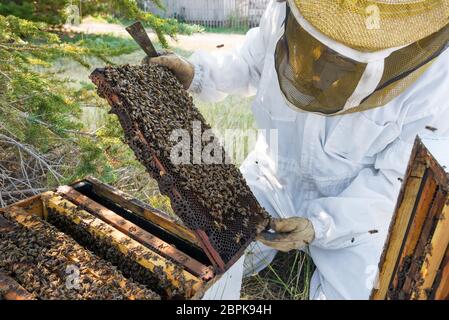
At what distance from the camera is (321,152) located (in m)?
3.00

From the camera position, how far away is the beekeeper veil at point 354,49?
1874 mm

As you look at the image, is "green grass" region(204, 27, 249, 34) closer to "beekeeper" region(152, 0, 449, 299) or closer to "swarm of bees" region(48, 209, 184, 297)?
"beekeeper" region(152, 0, 449, 299)

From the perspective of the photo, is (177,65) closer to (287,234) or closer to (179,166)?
(179,166)

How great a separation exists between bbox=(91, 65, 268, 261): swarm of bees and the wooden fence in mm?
6537

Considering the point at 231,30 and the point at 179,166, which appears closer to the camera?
the point at 179,166

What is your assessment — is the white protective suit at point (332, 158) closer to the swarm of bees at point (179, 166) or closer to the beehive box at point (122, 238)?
the swarm of bees at point (179, 166)

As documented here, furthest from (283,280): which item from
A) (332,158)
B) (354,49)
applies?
(354,49)

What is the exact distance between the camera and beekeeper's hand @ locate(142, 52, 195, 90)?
9.12ft

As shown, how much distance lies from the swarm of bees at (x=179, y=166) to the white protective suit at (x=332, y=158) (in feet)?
2.47

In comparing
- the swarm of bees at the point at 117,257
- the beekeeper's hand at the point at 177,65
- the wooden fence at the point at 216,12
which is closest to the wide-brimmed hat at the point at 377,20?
the beekeeper's hand at the point at 177,65

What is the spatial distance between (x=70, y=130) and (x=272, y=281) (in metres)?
1.93

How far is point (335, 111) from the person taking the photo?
2.38 m

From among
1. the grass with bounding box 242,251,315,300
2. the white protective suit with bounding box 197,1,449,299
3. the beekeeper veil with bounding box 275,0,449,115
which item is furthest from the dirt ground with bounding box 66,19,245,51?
the beekeeper veil with bounding box 275,0,449,115

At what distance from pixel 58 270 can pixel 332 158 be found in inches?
80.0
